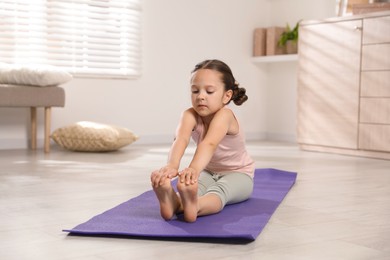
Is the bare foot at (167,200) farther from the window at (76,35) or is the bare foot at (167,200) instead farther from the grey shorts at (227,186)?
the window at (76,35)

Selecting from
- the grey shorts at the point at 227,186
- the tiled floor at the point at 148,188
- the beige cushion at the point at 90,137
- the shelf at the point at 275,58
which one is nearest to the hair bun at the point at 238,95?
the grey shorts at the point at 227,186

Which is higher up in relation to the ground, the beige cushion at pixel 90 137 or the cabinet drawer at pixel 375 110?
the cabinet drawer at pixel 375 110

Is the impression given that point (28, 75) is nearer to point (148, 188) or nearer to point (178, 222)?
Result: point (148, 188)

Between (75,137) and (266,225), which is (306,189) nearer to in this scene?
(266,225)

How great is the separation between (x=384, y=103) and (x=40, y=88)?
204 centimetres

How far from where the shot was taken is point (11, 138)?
13.0 ft

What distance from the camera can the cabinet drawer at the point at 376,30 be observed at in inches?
138

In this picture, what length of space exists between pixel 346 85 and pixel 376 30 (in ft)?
1.32

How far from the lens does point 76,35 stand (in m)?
4.17

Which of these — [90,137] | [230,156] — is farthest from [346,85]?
[230,156]

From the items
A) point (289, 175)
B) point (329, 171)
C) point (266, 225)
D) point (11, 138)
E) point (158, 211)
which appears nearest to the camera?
point (266, 225)

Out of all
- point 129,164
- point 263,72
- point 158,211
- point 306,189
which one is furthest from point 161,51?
point 158,211

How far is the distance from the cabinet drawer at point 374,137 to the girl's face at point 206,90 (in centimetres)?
201

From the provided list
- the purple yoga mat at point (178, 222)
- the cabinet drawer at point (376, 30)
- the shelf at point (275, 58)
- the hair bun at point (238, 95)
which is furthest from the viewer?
the shelf at point (275, 58)
